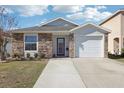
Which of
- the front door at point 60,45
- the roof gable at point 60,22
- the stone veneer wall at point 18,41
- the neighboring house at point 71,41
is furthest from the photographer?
the roof gable at point 60,22

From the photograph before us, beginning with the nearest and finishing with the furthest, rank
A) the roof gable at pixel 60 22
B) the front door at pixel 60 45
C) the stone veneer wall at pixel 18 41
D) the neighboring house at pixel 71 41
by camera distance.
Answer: the neighboring house at pixel 71 41
the stone veneer wall at pixel 18 41
the front door at pixel 60 45
the roof gable at pixel 60 22

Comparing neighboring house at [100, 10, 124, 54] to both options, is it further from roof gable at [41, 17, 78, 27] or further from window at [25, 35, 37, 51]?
window at [25, 35, 37, 51]

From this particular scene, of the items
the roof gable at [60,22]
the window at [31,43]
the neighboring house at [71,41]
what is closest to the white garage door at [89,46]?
the neighboring house at [71,41]

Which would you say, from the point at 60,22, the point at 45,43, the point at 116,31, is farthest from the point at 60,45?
the point at 116,31

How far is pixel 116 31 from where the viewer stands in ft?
111

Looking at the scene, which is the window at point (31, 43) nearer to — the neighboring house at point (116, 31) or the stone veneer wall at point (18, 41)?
the stone veneer wall at point (18, 41)

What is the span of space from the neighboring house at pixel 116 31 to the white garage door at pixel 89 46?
18.3ft

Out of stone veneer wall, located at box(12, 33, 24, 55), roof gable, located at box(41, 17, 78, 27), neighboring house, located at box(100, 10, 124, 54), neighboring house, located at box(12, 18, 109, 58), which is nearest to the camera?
neighboring house, located at box(12, 18, 109, 58)

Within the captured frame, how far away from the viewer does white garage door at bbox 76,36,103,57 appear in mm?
26438

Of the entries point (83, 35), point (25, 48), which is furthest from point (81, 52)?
point (25, 48)

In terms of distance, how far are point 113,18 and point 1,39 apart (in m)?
16.4

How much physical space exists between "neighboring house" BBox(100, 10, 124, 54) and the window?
9.67 metres

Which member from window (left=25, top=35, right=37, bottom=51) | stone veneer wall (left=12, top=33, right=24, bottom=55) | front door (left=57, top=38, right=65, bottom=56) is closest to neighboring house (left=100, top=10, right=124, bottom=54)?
front door (left=57, top=38, right=65, bottom=56)

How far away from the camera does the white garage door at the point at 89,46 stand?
2644cm
